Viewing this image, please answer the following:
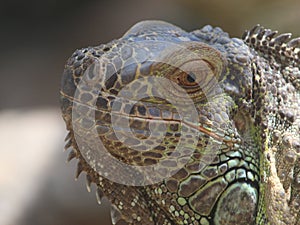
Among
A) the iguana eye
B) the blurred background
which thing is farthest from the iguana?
the blurred background

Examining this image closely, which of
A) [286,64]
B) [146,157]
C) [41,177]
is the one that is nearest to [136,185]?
[146,157]

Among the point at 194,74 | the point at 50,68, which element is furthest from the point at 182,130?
the point at 50,68

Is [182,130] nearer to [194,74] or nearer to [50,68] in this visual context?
[194,74]

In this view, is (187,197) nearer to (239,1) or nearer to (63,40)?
(239,1)

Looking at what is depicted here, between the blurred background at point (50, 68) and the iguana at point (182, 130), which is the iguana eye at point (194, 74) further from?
the blurred background at point (50, 68)

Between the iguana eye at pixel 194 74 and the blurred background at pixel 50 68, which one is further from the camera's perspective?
the blurred background at pixel 50 68

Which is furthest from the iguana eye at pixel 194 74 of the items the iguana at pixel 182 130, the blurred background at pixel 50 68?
the blurred background at pixel 50 68
